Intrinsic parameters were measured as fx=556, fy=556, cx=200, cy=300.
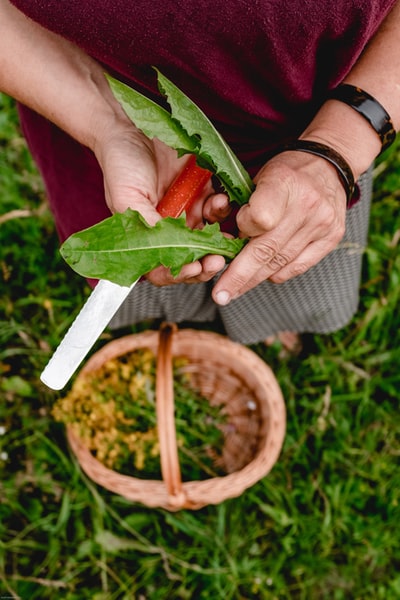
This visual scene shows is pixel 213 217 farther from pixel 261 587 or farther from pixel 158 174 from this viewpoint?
pixel 261 587

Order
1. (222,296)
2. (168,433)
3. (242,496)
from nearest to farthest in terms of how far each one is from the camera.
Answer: (222,296)
(168,433)
(242,496)

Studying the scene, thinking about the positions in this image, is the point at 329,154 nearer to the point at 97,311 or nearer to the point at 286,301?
the point at 97,311

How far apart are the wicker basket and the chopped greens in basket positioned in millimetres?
39

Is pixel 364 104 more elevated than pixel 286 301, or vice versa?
pixel 364 104

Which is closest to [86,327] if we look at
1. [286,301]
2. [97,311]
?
[97,311]

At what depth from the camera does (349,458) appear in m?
2.03

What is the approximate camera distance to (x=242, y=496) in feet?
6.51

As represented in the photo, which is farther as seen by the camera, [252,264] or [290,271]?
[290,271]

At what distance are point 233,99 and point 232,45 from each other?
113mm

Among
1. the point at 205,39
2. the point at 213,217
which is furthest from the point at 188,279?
the point at 205,39

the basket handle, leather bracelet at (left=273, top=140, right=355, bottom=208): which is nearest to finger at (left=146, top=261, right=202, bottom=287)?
leather bracelet at (left=273, top=140, right=355, bottom=208)

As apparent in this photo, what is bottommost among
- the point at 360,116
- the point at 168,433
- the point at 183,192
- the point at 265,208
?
the point at 168,433

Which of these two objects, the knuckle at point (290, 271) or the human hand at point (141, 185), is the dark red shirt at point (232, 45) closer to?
the human hand at point (141, 185)

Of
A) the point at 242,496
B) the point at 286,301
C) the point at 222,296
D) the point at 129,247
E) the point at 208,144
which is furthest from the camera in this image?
the point at 242,496
